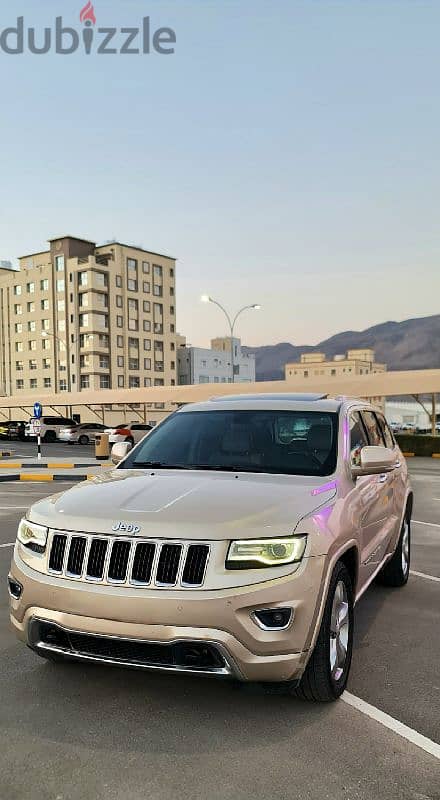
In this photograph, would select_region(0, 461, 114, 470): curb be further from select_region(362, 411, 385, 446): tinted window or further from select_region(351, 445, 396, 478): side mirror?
select_region(351, 445, 396, 478): side mirror

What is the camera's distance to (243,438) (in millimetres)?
4793

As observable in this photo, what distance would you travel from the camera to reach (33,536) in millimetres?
3697

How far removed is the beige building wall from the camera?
89.8 meters

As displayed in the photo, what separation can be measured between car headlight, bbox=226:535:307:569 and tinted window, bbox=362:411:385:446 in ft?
8.03

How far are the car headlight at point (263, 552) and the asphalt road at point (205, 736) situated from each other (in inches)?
34.0

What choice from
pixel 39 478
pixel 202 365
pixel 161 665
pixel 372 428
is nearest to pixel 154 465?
pixel 161 665

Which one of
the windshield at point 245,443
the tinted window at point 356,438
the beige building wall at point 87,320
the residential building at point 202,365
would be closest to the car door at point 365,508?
the tinted window at point 356,438

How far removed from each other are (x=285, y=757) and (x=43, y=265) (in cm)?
9644

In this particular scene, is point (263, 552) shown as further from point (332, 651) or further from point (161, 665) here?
point (332, 651)

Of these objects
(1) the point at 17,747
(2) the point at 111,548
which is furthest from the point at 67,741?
(2) the point at 111,548

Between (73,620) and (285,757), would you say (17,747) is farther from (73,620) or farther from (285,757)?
(285,757)

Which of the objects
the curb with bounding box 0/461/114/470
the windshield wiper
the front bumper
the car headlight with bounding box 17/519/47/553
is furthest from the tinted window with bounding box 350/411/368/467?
the curb with bounding box 0/461/114/470

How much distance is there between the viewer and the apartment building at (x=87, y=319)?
294ft

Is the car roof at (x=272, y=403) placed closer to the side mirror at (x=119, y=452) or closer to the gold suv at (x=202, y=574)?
the side mirror at (x=119, y=452)
